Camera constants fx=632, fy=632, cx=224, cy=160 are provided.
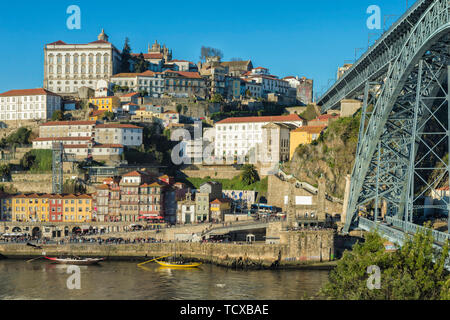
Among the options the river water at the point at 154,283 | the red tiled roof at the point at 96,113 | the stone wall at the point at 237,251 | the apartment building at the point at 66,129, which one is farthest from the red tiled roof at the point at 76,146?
the river water at the point at 154,283

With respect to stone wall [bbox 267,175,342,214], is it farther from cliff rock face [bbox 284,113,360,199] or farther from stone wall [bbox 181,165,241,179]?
stone wall [bbox 181,165,241,179]

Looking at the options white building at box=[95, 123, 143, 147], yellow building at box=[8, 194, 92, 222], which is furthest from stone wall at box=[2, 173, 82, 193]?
white building at box=[95, 123, 143, 147]

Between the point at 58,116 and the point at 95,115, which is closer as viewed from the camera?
the point at 95,115

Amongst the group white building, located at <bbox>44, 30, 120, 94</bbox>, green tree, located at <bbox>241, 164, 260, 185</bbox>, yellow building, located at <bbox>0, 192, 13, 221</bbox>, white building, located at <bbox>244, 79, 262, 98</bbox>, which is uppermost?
white building, located at <bbox>44, 30, 120, 94</bbox>

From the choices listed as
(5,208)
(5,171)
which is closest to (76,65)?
(5,171)

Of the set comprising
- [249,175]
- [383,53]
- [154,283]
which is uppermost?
[383,53]

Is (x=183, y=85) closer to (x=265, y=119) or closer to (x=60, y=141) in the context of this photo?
(x=265, y=119)

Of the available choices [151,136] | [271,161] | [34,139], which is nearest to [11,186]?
[34,139]
